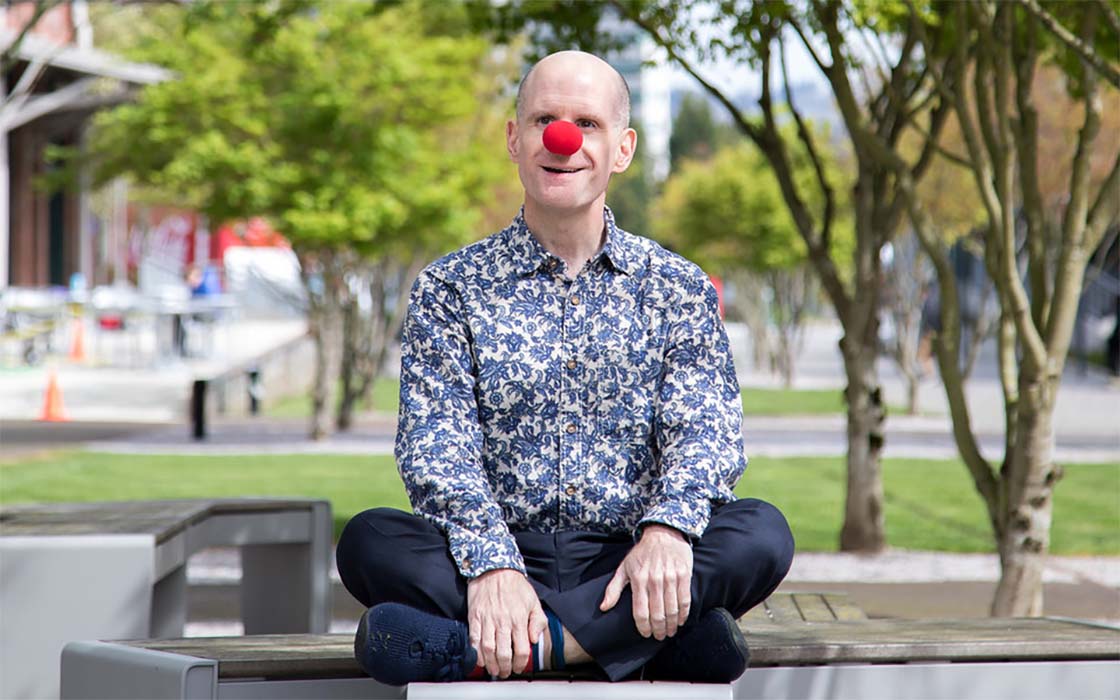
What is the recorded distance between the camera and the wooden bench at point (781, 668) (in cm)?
289

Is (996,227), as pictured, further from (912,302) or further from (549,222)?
(912,302)

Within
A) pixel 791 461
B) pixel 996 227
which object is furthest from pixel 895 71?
pixel 791 461

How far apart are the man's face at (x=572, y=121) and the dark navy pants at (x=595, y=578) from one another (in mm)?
684

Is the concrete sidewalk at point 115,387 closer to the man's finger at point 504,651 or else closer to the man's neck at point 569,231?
the man's neck at point 569,231

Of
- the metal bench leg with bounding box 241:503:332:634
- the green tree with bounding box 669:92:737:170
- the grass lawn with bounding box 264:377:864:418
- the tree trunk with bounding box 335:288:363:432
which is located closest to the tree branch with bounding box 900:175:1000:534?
the metal bench leg with bounding box 241:503:332:634

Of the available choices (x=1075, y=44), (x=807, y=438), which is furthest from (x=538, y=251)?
(x=807, y=438)

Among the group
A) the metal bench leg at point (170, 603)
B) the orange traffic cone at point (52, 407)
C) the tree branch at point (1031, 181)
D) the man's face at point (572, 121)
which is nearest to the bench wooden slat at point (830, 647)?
the man's face at point (572, 121)

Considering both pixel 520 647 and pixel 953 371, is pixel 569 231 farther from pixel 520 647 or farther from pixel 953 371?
pixel 953 371

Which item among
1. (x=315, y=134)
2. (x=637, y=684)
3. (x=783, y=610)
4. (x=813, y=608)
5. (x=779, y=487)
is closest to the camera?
(x=637, y=684)

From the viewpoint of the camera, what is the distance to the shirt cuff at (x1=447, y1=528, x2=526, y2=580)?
2.86 m

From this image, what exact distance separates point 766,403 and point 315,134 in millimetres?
10452

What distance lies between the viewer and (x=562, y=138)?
3.06 meters

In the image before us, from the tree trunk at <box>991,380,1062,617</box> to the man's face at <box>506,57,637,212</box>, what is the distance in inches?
142

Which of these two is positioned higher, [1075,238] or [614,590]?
[1075,238]
